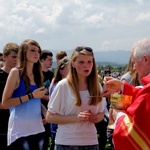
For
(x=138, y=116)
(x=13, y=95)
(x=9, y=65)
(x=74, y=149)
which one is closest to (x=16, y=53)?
(x=9, y=65)

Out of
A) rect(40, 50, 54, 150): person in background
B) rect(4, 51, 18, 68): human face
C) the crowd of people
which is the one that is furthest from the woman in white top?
rect(40, 50, 54, 150): person in background

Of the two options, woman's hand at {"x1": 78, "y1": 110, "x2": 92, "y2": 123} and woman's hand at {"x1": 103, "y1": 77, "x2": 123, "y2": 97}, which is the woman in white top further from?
woman's hand at {"x1": 103, "y1": 77, "x2": 123, "y2": 97}

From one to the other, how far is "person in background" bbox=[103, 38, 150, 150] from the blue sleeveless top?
150 centimetres

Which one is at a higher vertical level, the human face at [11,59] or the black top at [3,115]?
the human face at [11,59]

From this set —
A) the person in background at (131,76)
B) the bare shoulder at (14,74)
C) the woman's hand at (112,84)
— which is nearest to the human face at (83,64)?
the woman's hand at (112,84)

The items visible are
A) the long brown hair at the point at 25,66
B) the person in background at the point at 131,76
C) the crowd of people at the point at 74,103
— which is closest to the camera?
the crowd of people at the point at 74,103

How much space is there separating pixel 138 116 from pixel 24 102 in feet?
6.37

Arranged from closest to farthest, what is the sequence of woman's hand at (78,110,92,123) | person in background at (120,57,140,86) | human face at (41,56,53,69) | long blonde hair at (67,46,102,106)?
woman's hand at (78,110,92,123) < long blonde hair at (67,46,102,106) < person in background at (120,57,140,86) < human face at (41,56,53,69)

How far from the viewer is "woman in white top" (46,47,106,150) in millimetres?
3674

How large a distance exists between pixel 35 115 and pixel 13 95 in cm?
36

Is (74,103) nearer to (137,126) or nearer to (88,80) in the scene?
(88,80)

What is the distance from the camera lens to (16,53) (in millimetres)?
4977

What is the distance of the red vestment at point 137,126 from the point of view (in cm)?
278

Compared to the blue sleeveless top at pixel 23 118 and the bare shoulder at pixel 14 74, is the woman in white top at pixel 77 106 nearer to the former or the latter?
the blue sleeveless top at pixel 23 118
